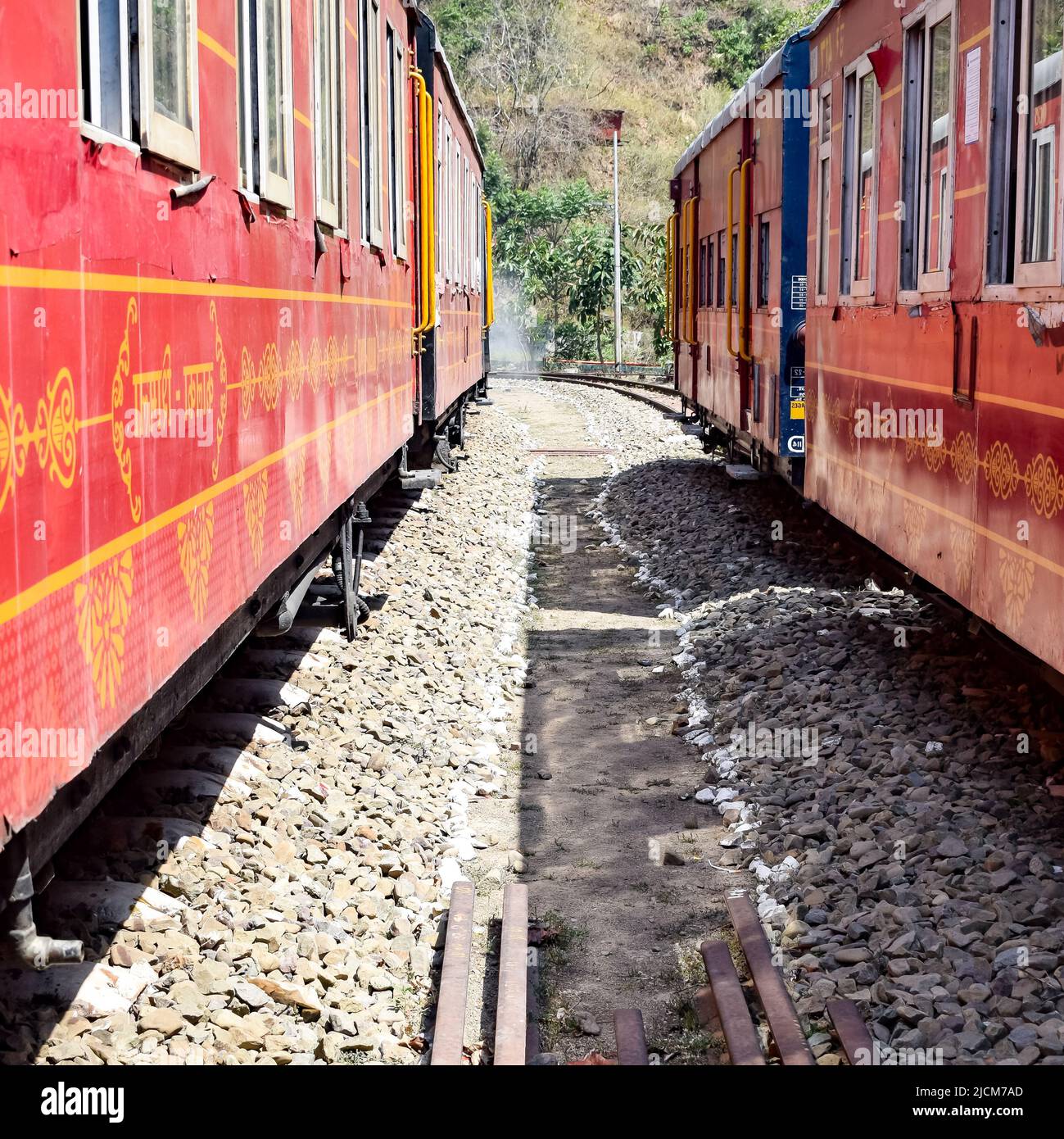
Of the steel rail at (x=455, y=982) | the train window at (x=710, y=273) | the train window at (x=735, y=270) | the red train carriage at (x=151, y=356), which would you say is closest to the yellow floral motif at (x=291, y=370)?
the red train carriage at (x=151, y=356)

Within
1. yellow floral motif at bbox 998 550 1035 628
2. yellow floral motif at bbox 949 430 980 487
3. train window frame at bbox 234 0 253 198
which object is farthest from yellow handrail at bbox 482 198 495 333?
yellow floral motif at bbox 998 550 1035 628

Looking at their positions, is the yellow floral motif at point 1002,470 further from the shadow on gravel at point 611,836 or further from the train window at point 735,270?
the train window at point 735,270

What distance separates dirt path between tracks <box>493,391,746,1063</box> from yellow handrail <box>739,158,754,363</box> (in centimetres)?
272

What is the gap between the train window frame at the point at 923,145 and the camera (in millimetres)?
5648

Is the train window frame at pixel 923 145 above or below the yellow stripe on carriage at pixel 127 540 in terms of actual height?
above

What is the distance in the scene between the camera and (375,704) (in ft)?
Result: 23.7

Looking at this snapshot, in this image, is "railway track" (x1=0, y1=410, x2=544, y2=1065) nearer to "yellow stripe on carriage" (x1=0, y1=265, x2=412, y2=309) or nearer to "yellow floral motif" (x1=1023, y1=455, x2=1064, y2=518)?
"yellow stripe on carriage" (x1=0, y1=265, x2=412, y2=309)

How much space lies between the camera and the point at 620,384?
35.6 m

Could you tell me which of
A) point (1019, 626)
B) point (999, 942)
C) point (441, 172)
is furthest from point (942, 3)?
point (441, 172)

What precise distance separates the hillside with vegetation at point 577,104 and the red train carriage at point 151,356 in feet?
150

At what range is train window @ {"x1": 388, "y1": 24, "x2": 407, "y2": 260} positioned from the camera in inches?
349

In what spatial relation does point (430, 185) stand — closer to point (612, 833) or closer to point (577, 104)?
point (612, 833)
